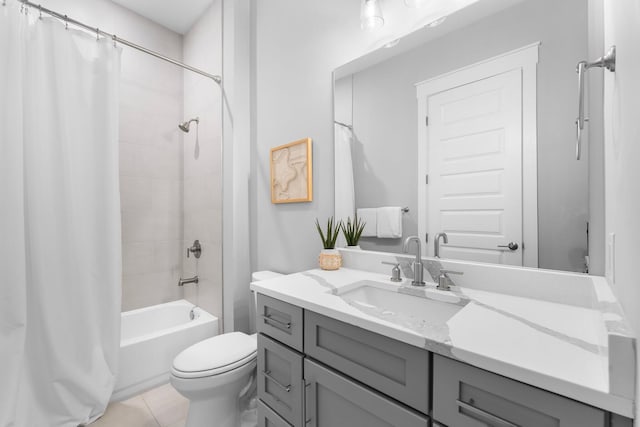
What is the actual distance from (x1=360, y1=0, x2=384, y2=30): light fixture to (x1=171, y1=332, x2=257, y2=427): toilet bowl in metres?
1.66

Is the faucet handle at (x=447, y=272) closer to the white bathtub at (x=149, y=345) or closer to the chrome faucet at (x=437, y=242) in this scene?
the chrome faucet at (x=437, y=242)

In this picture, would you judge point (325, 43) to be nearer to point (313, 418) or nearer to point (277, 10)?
point (277, 10)

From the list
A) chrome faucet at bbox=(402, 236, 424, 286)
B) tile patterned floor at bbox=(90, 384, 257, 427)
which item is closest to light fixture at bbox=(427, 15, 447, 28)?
chrome faucet at bbox=(402, 236, 424, 286)

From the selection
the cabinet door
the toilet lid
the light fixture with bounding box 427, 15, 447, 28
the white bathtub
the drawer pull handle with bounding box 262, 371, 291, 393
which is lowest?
the white bathtub

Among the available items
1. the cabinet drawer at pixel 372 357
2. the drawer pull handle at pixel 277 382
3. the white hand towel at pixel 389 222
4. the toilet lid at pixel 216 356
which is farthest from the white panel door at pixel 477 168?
the toilet lid at pixel 216 356

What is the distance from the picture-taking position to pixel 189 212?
8.09ft

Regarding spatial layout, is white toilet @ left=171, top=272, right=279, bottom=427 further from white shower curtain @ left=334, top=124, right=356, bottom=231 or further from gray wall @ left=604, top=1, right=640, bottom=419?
gray wall @ left=604, top=1, right=640, bottom=419

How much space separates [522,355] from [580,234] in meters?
0.56

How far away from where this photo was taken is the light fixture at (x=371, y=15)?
1.27 meters

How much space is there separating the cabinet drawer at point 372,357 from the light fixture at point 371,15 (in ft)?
4.20

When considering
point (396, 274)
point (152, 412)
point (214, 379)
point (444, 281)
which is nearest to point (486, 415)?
point (444, 281)

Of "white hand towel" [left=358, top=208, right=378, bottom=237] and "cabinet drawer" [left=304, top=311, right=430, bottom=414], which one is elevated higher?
"white hand towel" [left=358, top=208, right=378, bottom=237]

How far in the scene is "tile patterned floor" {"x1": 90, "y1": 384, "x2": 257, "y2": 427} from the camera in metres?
1.52

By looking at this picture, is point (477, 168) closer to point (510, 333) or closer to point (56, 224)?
point (510, 333)
